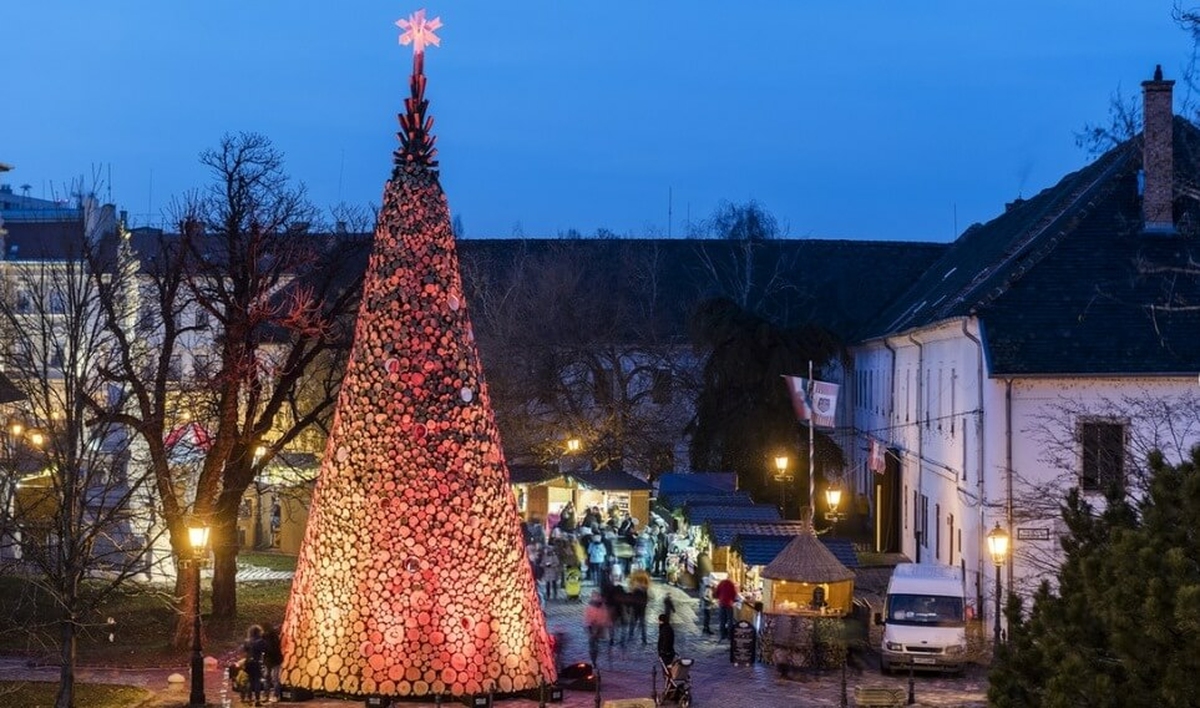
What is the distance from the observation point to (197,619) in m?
24.8

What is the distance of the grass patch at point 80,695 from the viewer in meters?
25.1

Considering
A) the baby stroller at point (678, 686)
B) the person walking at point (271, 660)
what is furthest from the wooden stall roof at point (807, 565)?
the person walking at point (271, 660)

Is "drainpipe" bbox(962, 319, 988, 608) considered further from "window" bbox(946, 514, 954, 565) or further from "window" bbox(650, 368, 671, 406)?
"window" bbox(650, 368, 671, 406)

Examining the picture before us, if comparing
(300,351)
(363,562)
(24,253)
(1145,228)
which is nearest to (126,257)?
(300,351)

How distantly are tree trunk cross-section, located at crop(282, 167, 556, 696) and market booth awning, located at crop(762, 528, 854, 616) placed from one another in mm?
8723

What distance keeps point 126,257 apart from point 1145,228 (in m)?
21.4

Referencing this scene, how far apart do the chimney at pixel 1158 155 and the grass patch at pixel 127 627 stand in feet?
66.4

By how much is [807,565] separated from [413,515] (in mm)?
10764

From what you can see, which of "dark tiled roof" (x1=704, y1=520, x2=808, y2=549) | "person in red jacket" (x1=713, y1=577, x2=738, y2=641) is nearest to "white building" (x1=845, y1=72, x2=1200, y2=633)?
"dark tiled roof" (x1=704, y1=520, x2=808, y2=549)

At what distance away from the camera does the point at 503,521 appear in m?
23.6

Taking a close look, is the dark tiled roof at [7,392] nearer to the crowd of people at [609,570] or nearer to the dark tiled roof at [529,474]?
the crowd of people at [609,570]

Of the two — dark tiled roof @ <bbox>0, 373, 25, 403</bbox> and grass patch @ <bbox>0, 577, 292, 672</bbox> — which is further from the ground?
dark tiled roof @ <bbox>0, 373, 25, 403</bbox>

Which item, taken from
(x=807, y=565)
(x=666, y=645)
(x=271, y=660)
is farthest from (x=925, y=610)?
(x=271, y=660)

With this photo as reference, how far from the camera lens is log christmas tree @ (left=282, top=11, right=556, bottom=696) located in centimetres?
2316
